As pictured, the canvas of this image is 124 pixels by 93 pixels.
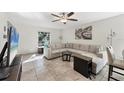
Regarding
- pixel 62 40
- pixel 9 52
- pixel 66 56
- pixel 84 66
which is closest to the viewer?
pixel 9 52

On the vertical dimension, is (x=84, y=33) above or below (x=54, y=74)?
above

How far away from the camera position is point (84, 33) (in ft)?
13.8

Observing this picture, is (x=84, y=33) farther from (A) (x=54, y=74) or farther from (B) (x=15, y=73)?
(B) (x=15, y=73)

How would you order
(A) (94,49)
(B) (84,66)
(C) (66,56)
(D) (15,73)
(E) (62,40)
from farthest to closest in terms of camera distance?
1. (E) (62,40)
2. (C) (66,56)
3. (A) (94,49)
4. (B) (84,66)
5. (D) (15,73)

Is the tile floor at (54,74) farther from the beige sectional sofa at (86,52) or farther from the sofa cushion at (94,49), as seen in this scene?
the sofa cushion at (94,49)

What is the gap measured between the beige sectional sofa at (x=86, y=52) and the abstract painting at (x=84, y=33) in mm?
498

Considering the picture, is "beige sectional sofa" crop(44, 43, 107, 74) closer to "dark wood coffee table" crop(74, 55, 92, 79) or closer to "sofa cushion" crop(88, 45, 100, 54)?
"sofa cushion" crop(88, 45, 100, 54)

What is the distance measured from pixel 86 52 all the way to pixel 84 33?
118 cm

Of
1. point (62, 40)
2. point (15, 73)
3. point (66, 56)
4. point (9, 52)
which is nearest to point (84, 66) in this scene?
point (66, 56)
